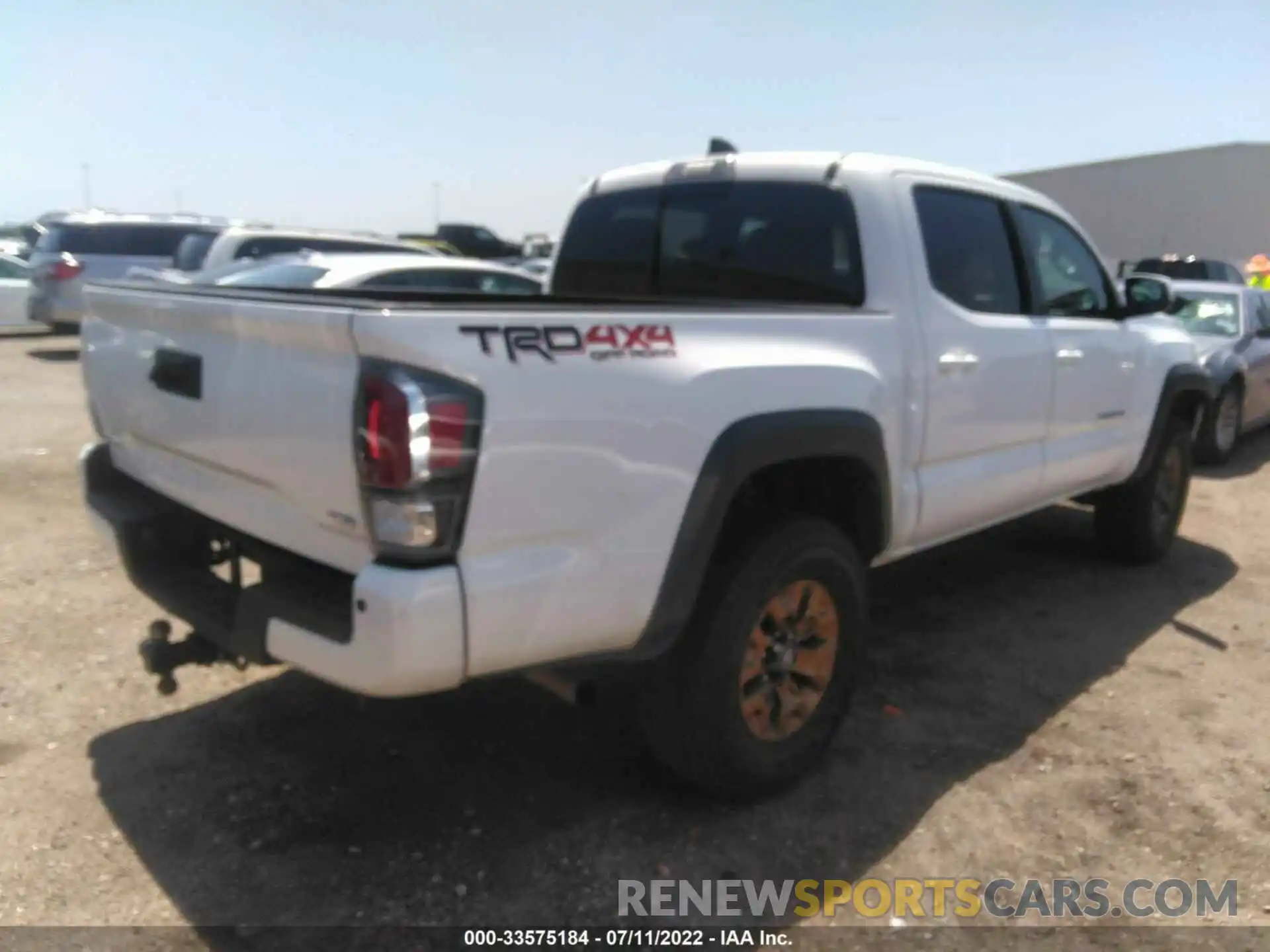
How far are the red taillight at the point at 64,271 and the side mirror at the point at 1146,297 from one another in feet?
47.2

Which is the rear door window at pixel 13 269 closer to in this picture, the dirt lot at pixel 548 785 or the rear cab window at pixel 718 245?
the dirt lot at pixel 548 785

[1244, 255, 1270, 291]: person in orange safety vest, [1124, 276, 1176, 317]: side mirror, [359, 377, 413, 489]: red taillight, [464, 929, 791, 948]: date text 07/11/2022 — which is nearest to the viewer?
[359, 377, 413, 489]: red taillight

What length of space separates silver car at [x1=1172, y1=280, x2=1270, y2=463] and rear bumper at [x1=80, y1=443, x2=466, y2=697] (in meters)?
7.82

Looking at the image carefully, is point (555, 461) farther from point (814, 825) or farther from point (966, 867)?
point (966, 867)

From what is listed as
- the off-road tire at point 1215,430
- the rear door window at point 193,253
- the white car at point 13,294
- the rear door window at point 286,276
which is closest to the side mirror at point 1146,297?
the off-road tire at point 1215,430

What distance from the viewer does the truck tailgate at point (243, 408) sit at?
96.7 inches

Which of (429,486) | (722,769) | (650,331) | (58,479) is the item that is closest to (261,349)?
(429,486)

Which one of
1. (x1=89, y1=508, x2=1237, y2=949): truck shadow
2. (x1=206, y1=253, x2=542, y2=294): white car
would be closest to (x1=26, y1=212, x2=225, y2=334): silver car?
(x1=206, y1=253, x2=542, y2=294): white car

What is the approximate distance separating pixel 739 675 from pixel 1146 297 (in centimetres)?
336

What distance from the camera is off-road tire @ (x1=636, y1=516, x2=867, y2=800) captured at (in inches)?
119

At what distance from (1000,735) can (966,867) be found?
0.89 m

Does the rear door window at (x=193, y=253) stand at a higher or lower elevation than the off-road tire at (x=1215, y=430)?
higher

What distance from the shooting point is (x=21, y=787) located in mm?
3363

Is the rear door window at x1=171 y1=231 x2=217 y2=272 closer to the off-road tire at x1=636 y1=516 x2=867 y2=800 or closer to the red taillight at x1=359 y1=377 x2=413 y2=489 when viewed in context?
the off-road tire at x1=636 y1=516 x2=867 y2=800
